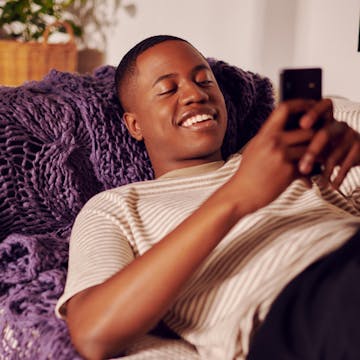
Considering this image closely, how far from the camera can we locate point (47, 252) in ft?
3.62

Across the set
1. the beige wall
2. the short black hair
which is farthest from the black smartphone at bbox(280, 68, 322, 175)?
the beige wall

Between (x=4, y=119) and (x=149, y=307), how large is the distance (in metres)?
0.56

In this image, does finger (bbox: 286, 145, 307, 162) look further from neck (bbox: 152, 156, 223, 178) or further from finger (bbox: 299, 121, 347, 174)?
neck (bbox: 152, 156, 223, 178)

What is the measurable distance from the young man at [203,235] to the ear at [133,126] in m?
0.10

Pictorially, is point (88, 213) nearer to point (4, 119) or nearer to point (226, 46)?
point (4, 119)

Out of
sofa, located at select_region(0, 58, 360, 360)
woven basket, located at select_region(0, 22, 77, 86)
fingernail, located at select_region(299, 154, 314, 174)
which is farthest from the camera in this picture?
woven basket, located at select_region(0, 22, 77, 86)

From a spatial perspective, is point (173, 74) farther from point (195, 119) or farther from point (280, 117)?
point (280, 117)

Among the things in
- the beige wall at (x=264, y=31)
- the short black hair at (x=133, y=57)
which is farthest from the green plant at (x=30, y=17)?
the short black hair at (x=133, y=57)

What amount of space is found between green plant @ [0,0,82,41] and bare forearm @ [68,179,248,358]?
215cm

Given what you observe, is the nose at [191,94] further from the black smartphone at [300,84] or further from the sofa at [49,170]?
the black smartphone at [300,84]

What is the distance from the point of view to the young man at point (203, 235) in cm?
76

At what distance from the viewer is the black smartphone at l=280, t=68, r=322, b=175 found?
822 millimetres

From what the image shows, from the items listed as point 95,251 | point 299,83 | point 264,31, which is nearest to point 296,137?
point 299,83

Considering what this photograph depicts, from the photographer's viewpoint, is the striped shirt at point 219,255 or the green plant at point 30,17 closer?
the striped shirt at point 219,255
